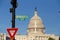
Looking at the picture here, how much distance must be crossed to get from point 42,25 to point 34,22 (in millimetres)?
4761

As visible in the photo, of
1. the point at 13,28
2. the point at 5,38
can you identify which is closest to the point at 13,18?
the point at 13,28

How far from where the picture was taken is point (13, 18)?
13.4 meters

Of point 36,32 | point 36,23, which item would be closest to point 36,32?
point 36,32

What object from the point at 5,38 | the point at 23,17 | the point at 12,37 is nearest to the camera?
the point at 12,37

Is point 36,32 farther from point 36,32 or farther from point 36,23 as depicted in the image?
point 36,23

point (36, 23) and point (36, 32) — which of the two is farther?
point (36, 23)

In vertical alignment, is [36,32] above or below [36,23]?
below

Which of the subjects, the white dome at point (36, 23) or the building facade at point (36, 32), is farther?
the white dome at point (36, 23)

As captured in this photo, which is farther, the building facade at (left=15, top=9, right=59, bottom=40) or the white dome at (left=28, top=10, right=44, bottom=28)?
the white dome at (left=28, top=10, right=44, bottom=28)

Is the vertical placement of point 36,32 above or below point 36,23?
below

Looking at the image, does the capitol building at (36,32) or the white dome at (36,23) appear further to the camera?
the white dome at (36,23)

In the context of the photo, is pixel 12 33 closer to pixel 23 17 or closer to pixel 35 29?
pixel 23 17

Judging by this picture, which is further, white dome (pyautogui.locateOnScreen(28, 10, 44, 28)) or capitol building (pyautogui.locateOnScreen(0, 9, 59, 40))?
white dome (pyautogui.locateOnScreen(28, 10, 44, 28))

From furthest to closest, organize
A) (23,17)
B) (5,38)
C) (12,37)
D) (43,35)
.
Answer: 1. (43,35)
2. (5,38)
3. (23,17)
4. (12,37)
